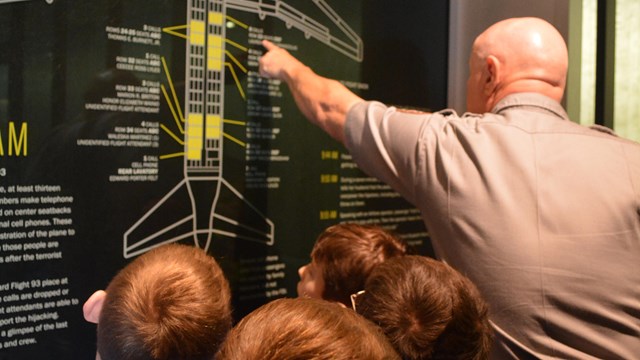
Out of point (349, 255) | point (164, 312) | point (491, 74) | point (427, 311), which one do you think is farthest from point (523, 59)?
point (164, 312)

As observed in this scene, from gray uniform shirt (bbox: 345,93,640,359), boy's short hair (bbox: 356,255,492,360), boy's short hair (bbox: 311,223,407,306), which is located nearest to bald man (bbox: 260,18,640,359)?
gray uniform shirt (bbox: 345,93,640,359)

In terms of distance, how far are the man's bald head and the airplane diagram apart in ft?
2.06

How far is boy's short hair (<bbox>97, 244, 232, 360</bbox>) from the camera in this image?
3.08 ft

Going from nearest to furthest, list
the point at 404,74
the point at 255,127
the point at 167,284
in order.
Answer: the point at 167,284 < the point at 255,127 < the point at 404,74

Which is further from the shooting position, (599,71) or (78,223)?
(599,71)

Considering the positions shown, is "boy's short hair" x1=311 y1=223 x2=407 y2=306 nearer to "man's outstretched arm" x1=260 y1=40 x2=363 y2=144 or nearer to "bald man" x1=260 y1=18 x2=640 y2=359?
"bald man" x1=260 y1=18 x2=640 y2=359

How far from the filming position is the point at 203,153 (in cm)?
170

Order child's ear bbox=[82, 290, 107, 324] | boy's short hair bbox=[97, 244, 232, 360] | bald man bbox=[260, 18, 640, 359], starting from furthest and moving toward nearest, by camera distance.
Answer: bald man bbox=[260, 18, 640, 359] < child's ear bbox=[82, 290, 107, 324] < boy's short hair bbox=[97, 244, 232, 360]

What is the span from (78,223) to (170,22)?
20.5 inches

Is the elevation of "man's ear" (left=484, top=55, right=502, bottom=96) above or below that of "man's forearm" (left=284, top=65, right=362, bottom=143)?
above

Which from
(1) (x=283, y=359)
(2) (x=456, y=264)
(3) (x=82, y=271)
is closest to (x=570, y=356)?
(2) (x=456, y=264)

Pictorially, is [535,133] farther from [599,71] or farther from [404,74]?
[599,71]

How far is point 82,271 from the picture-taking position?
1482 millimetres

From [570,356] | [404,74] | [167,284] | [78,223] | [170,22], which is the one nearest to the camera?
[167,284]
